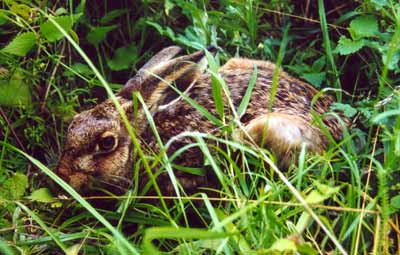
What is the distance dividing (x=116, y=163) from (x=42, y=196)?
0.42 meters

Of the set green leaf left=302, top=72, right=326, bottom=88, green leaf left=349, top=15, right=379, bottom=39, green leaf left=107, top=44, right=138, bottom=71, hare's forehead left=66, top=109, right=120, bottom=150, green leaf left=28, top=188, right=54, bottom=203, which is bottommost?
green leaf left=28, top=188, right=54, bottom=203

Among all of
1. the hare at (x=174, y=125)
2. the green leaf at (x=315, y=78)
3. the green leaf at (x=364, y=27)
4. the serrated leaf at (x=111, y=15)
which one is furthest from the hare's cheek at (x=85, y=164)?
the green leaf at (x=364, y=27)

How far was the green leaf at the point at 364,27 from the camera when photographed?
4.21m

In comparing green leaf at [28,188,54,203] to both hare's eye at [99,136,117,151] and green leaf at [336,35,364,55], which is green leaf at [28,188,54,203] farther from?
green leaf at [336,35,364,55]

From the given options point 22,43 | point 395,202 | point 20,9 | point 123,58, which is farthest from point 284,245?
point 123,58

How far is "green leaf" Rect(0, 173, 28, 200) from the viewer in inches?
158

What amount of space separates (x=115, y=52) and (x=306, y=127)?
60.7 inches

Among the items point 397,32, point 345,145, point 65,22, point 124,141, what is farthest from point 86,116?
point 397,32

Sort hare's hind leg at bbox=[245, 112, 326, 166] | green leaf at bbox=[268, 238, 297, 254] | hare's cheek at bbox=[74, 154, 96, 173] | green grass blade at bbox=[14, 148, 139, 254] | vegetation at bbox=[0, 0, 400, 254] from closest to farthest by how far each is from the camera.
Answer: green leaf at bbox=[268, 238, 297, 254] → green grass blade at bbox=[14, 148, 139, 254] → vegetation at bbox=[0, 0, 400, 254] → hare's hind leg at bbox=[245, 112, 326, 166] → hare's cheek at bbox=[74, 154, 96, 173]

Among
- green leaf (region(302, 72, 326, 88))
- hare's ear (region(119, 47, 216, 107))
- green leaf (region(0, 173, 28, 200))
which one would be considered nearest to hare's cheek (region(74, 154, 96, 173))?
green leaf (region(0, 173, 28, 200))

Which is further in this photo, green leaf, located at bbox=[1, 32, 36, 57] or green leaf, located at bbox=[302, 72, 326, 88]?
green leaf, located at bbox=[302, 72, 326, 88]

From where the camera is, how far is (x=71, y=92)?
479 cm

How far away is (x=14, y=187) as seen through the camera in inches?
159

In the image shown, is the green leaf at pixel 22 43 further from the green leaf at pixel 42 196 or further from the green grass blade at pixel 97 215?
the green grass blade at pixel 97 215
